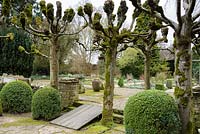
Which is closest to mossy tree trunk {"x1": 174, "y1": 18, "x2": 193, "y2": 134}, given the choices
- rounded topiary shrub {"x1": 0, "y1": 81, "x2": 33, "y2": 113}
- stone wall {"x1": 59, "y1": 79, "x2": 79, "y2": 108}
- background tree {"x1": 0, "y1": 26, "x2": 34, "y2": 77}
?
stone wall {"x1": 59, "y1": 79, "x2": 79, "y2": 108}

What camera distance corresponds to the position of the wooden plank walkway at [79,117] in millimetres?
7062

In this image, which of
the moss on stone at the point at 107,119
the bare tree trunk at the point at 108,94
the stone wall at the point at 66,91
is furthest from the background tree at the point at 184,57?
the stone wall at the point at 66,91

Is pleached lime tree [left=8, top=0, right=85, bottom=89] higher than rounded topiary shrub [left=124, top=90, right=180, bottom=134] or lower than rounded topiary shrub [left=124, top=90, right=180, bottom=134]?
higher

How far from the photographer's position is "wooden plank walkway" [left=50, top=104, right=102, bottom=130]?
7.06 meters

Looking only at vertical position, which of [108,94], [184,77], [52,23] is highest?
[52,23]

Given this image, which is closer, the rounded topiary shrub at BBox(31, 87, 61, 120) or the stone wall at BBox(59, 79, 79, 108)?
the rounded topiary shrub at BBox(31, 87, 61, 120)

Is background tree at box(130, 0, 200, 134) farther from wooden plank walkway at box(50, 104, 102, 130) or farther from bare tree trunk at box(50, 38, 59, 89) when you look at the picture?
bare tree trunk at box(50, 38, 59, 89)

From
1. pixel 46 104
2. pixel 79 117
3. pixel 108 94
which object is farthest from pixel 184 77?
pixel 46 104

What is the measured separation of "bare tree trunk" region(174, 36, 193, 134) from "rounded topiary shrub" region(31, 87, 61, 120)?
4.60m

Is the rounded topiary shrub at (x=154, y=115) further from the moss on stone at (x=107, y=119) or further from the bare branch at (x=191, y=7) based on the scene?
the moss on stone at (x=107, y=119)

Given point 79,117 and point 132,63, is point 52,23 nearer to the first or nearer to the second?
point 79,117

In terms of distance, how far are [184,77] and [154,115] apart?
0.94 m

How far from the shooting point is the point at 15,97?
9.23 m

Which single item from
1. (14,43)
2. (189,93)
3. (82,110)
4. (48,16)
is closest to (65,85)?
(82,110)
